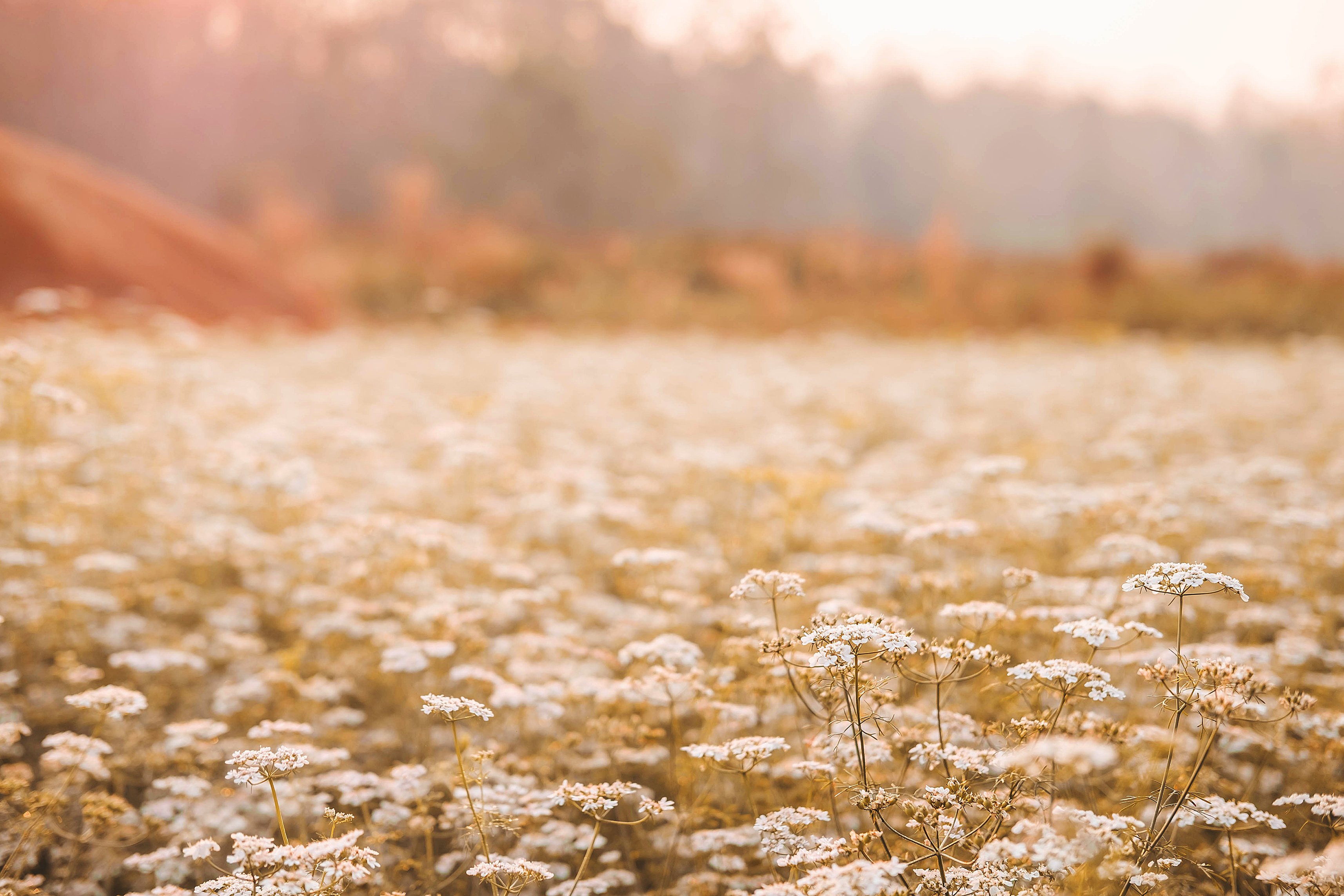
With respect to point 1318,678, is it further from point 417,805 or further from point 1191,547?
point 417,805

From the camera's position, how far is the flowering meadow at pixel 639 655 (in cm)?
254

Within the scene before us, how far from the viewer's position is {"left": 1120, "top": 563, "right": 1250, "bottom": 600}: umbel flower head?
7.91ft

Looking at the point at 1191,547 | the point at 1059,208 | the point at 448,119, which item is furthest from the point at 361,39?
the point at 1059,208

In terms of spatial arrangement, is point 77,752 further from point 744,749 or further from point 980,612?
point 980,612

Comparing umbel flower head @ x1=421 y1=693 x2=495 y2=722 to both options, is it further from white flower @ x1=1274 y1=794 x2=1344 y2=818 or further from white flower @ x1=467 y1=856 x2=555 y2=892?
white flower @ x1=1274 y1=794 x2=1344 y2=818

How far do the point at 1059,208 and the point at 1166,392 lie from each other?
3224 inches

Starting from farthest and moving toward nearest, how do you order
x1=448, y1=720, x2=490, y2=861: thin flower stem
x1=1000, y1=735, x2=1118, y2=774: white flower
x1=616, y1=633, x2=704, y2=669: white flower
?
x1=616, y1=633, x2=704, y2=669: white flower < x1=448, y1=720, x2=490, y2=861: thin flower stem < x1=1000, y1=735, x2=1118, y2=774: white flower

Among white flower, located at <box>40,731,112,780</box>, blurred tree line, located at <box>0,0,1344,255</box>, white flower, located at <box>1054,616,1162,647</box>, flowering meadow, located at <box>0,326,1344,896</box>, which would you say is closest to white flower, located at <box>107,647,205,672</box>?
flowering meadow, located at <box>0,326,1344,896</box>

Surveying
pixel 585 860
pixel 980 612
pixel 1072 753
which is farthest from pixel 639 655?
pixel 1072 753

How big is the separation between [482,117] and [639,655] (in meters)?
48.2

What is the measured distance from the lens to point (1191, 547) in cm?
541

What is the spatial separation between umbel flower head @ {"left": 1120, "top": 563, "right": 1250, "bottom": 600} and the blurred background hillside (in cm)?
1446

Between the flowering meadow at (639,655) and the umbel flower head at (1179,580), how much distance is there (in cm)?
5

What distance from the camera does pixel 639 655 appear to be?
3230 millimetres
